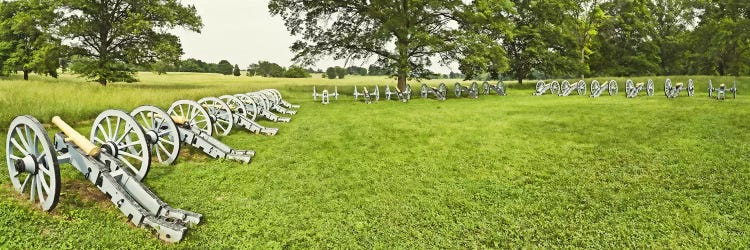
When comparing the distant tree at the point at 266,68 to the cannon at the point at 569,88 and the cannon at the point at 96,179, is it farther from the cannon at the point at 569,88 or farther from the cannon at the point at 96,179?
the cannon at the point at 96,179

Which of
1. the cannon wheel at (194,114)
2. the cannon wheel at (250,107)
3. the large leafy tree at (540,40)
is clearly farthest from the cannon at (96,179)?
the large leafy tree at (540,40)

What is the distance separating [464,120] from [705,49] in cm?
3884

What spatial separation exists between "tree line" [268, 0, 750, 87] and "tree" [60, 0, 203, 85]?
21.3 feet

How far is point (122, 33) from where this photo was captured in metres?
24.5

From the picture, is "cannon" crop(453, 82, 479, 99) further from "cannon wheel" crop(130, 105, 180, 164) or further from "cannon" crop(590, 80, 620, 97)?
"cannon wheel" crop(130, 105, 180, 164)

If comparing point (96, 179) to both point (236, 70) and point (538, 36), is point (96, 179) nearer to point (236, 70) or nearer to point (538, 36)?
point (538, 36)

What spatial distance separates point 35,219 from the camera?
435 cm

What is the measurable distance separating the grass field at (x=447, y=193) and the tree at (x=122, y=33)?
16586mm

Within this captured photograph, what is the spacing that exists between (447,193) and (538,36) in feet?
104

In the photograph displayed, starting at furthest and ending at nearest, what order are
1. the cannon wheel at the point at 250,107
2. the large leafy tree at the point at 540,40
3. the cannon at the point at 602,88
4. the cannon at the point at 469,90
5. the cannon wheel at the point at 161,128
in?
the large leafy tree at the point at 540,40, the cannon at the point at 469,90, the cannon at the point at 602,88, the cannon wheel at the point at 250,107, the cannon wheel at the point at 161,128

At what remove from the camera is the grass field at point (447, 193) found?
4438 millimetres

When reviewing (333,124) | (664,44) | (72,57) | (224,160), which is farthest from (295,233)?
(664,44)

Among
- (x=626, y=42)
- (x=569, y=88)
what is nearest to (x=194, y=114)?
(x=569, y=88)

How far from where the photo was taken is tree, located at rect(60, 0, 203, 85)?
79.2 feet
